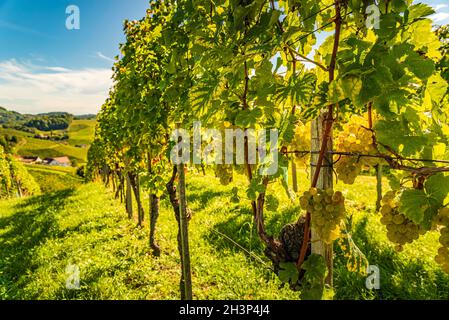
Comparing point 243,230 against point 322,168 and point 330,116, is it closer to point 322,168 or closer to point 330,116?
point 322,168

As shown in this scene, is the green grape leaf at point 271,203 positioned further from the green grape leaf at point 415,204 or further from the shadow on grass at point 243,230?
the shadow on grass at point 243,230

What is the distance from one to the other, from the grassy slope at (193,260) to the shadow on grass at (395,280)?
14mm

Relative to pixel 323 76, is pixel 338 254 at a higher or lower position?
lower

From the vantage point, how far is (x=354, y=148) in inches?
58.1

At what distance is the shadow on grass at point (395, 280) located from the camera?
433cm

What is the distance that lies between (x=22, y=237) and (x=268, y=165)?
1031cm

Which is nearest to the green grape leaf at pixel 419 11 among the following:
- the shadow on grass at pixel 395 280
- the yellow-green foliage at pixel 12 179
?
the shadow on grass at pixel 395 280

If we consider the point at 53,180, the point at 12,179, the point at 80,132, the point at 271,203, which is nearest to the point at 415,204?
the point at 271,203

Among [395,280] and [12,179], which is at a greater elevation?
[395,280]

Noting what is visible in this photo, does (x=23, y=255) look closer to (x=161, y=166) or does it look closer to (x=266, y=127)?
(x=161, y=166)

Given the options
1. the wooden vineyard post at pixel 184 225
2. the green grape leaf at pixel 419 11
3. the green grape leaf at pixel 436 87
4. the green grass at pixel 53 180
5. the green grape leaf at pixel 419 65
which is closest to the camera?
the green grape leaf at pixel 419 65

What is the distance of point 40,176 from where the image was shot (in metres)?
62.1
